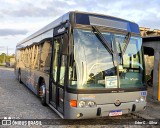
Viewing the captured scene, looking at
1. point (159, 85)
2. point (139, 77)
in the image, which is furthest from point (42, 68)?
point (159, 85)

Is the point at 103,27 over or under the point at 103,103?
over

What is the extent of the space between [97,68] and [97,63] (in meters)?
0.13

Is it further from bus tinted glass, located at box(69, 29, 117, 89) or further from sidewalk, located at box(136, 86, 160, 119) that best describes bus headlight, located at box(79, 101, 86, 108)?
sidewalk, located at box(136, 86, 160, 119)

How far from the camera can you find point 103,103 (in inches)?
242

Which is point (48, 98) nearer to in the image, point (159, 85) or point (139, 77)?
point (139, 77)

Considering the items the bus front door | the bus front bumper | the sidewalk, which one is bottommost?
the sidewalk

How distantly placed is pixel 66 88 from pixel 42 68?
10.1 feet

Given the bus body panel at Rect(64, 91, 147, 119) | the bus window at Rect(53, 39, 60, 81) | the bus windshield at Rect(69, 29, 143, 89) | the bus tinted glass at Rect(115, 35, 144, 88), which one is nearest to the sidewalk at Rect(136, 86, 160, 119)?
the bus body panel at Rect(64, 91, 147, 119)

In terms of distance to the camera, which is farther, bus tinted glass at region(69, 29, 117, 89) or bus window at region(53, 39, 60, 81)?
bus window at region(53, 39, 60, 81)

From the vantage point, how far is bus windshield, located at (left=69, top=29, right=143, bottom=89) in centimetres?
600

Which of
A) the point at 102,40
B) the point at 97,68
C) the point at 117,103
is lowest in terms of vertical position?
the point at 117,103

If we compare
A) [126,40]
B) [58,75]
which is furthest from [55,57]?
[126,40]

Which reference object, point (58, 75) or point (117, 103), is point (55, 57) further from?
point (117, 103)

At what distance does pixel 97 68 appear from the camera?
20.3ft
